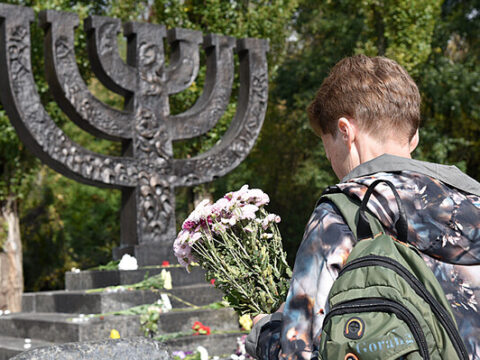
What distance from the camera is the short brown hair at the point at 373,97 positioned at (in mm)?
1354

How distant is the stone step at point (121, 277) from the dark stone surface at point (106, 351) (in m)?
3.46

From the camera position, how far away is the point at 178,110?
12391 mm

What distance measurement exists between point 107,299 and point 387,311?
4243 mm

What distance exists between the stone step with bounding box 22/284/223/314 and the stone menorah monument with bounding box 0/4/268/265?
684 millimetres

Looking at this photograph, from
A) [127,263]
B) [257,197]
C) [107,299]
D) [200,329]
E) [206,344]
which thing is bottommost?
[206,344]

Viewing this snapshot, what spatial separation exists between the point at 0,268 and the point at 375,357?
10969mm

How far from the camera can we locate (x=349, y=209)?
121cm

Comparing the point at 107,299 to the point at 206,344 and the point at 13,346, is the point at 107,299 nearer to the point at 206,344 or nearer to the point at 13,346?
the point at 13,346

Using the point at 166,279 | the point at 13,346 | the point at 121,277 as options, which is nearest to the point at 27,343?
the point at 13,346

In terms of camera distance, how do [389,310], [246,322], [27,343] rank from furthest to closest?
[27,343] < [246,322] < [389,310]

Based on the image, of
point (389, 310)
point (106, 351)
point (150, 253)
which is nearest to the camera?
point (389, 310)

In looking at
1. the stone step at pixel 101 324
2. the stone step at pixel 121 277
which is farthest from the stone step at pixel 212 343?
the stone step at pixel 121 277

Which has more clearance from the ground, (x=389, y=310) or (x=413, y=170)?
(x=413, y=170)

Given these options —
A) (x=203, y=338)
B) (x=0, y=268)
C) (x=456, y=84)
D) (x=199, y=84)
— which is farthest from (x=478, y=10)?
(x=203, y=338)
